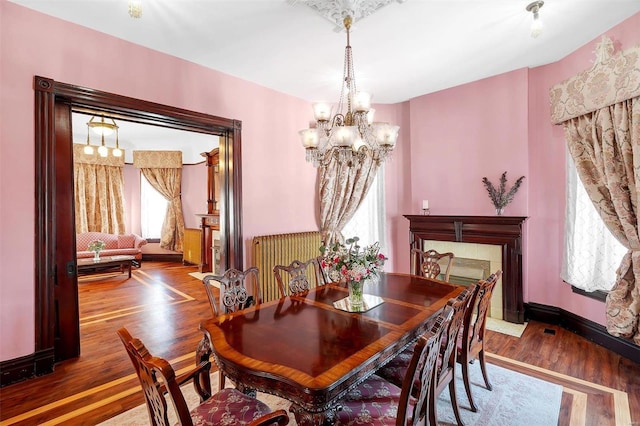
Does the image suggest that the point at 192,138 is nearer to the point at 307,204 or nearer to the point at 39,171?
the point at 307,204

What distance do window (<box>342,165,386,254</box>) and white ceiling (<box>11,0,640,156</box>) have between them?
1.75 meters

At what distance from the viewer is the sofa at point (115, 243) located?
695 cm

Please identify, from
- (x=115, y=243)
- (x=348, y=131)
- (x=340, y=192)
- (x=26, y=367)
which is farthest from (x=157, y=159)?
(x=348, y=131)

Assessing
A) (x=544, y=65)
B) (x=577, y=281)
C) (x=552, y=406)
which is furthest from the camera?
(x=544, y=65)

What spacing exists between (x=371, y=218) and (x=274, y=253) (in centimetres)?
187

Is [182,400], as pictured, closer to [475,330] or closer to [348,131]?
[348,131]

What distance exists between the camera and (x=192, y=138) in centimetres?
750

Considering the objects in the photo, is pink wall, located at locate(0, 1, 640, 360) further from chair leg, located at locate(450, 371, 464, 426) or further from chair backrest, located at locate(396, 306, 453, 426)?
chair backrest, located at locate(396, 306, 453, 426)

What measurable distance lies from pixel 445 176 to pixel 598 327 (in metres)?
2.31

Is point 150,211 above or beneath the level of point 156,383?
above

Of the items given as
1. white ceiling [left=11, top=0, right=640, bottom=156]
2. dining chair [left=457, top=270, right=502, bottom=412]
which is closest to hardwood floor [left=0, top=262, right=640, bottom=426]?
dining chair [left=457, top=270, right=502, bottom=412]

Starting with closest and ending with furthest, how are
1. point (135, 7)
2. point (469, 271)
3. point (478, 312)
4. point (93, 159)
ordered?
point (135, 7) < point (478, 312) < point (469, 271) < point (93, 159)

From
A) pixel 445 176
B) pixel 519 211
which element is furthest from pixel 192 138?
pixel 519 211

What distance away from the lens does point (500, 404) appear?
7.09ft
